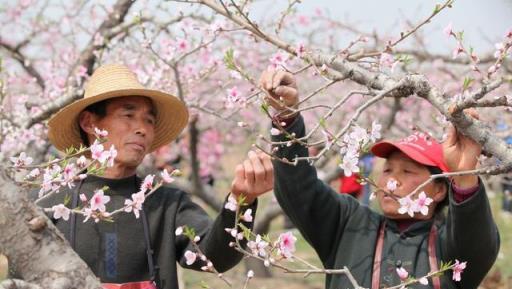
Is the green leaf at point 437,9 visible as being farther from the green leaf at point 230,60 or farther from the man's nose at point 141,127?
the man's nose at point 141,127

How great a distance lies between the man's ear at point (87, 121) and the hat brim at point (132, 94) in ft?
0.07

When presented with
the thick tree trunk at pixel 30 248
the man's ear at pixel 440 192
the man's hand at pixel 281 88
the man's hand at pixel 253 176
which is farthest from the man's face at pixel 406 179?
the thick tree trunk at pixel 30 248

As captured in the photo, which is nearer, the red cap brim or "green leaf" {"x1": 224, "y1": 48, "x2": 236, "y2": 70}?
"green leaf" {"x1": 224, "y1": 48, "x2": 236, "y2": 70}

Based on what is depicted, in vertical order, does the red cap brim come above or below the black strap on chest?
above

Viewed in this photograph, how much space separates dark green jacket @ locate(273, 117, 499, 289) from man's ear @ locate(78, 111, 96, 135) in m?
0.70

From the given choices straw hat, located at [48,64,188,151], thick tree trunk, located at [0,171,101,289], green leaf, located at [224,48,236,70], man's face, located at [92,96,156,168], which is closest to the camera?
thick tree trunk, located at [0,171,101,289]

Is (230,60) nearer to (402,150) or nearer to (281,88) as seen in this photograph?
(281,88)

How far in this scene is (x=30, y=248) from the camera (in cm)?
169

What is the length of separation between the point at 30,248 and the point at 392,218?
1.53m

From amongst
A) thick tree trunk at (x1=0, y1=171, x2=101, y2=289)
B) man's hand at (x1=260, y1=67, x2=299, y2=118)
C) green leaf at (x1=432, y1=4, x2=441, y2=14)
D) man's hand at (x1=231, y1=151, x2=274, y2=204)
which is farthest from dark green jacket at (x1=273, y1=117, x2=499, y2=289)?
thick tree trunk at (x1=0, y1=171, x2=101, y2=289)

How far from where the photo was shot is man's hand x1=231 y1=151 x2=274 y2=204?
2.35 m

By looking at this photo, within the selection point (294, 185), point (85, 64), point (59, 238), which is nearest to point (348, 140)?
point (294, 185)

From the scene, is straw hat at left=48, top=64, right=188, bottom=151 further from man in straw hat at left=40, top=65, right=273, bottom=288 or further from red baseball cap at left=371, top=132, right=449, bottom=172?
red baseball cap at left=371, top=132, right=449, bottom=172

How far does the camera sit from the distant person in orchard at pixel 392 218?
8.19ft
